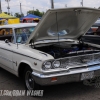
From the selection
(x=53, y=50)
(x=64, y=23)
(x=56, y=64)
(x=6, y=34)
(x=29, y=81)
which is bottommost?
(x=29, y=81)

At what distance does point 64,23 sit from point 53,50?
714 millimetres

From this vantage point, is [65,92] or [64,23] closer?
[65,92]

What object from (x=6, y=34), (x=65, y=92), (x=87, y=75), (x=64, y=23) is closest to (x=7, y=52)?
(x=6, y=34)

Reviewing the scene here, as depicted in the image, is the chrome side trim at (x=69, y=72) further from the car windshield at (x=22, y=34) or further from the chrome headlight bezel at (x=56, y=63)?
the car windshield at (x=22, y=34)

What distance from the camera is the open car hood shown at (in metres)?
4.55

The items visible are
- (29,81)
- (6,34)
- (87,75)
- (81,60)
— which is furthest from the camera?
(6,34)

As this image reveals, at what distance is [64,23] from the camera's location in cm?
514

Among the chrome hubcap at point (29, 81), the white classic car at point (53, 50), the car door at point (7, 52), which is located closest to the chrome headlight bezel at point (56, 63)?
the white classic car at point (53, 50)

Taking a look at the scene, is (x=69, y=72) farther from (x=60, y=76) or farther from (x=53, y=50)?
(x=53, y=50)

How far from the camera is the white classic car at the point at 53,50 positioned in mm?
4086

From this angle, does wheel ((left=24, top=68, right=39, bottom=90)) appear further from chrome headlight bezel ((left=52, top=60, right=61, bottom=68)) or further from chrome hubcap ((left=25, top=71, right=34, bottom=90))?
chrome headlight bezel ((left=52, top=60, right=61, bottom=68))

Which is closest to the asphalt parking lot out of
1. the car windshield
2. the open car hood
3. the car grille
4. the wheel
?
the wheel

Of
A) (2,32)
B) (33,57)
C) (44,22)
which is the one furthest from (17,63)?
(2,32)

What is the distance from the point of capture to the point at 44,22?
452cm
